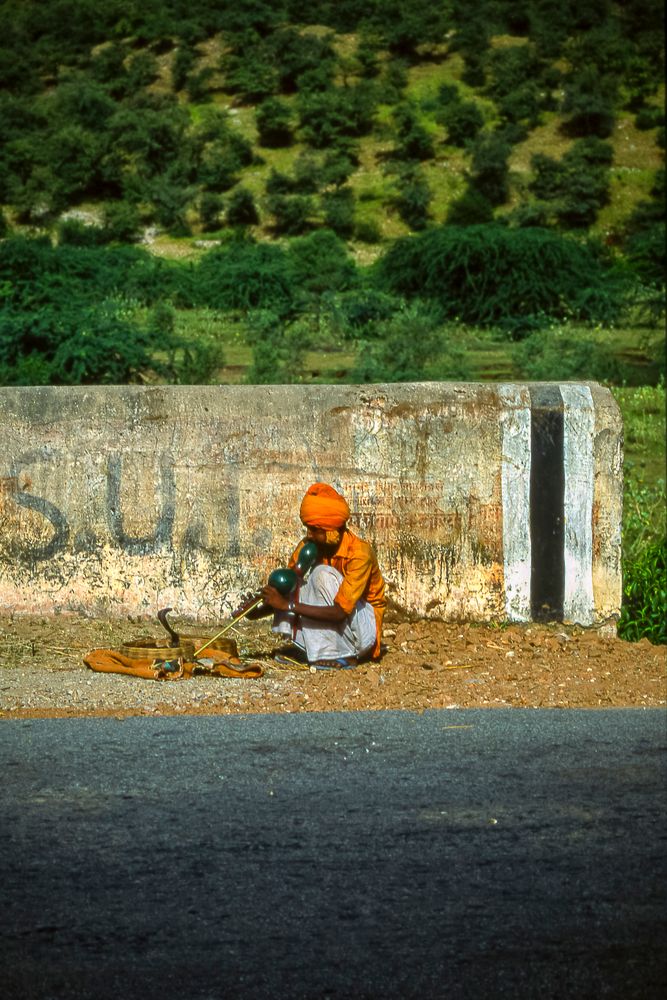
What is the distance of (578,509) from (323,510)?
57.7 inches

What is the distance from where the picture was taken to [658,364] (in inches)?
731

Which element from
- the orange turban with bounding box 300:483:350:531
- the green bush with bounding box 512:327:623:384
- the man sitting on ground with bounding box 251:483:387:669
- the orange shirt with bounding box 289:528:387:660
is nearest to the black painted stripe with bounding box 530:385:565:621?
the orange shirt with bounding box 289:528:387:660

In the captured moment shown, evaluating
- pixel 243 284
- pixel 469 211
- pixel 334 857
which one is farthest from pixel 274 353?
pixel 469 211

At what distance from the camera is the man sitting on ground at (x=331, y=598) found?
650 centimetres

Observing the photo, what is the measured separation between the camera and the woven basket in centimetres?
640

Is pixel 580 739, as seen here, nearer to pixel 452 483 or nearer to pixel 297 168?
pixel 452 483

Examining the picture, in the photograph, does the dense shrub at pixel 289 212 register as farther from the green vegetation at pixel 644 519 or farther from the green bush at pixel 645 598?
the green bush at pixel 645 598

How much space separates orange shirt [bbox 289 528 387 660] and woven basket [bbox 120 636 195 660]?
2.24 ft

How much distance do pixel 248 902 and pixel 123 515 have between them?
3.77m

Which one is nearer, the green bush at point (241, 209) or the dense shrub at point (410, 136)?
the green bush at point (241, 209)

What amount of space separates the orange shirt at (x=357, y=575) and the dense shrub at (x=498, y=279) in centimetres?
1681

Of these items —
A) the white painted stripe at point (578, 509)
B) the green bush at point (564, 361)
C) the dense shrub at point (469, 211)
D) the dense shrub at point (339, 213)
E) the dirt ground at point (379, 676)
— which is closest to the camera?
the dirt ground at point (379, 676)

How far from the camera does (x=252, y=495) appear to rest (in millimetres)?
7277

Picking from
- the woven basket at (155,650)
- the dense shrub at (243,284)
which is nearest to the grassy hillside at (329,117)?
the dense shrub at (243,284)
